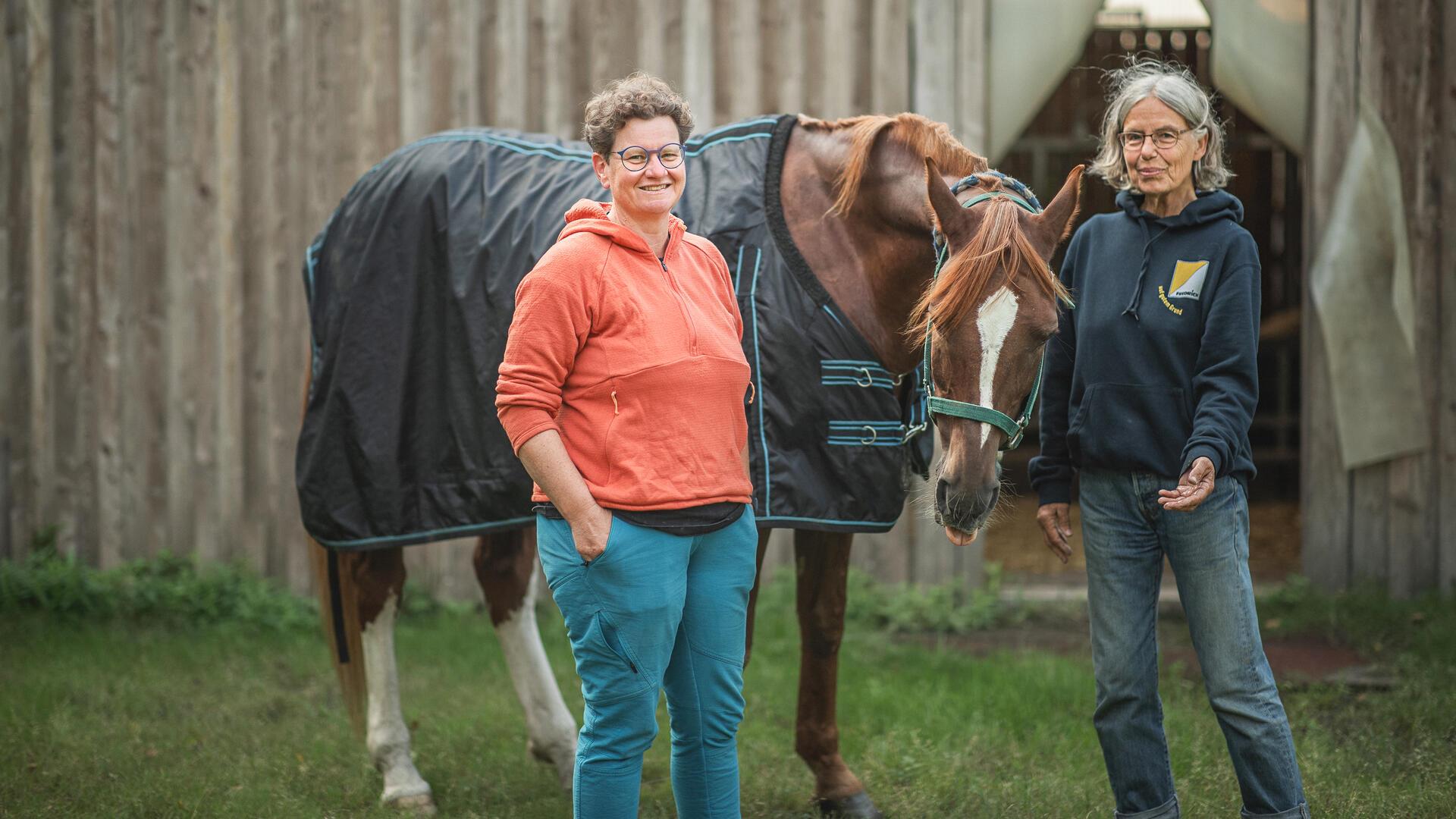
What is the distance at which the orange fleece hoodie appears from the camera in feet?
6.88

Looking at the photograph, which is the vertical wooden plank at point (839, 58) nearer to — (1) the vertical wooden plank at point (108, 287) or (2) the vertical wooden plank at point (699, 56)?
(2) the vertical wooden plank at point (699, 56)

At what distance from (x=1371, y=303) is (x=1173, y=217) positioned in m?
3.36

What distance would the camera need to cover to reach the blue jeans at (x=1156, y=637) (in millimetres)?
2432

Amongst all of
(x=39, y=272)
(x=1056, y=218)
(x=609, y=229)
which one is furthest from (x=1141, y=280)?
(x=39, y=272)

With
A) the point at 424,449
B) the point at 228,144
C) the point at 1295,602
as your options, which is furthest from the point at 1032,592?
the point at 228,144

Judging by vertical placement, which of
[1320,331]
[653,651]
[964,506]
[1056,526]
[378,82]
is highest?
[378,82]

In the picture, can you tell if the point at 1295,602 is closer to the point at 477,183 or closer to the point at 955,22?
the point at 955,22

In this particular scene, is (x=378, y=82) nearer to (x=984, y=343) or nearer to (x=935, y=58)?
(x=935, y=58)

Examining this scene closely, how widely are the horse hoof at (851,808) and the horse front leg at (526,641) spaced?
840mm

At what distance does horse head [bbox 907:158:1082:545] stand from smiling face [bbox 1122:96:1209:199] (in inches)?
7.2

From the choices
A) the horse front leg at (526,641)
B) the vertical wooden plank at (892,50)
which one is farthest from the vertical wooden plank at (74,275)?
the vertical wooden plank at (892,50)

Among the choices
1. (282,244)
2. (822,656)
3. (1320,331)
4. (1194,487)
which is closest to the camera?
(1194,487)

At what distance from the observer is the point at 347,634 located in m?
3.72

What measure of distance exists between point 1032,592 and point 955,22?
2.79m
